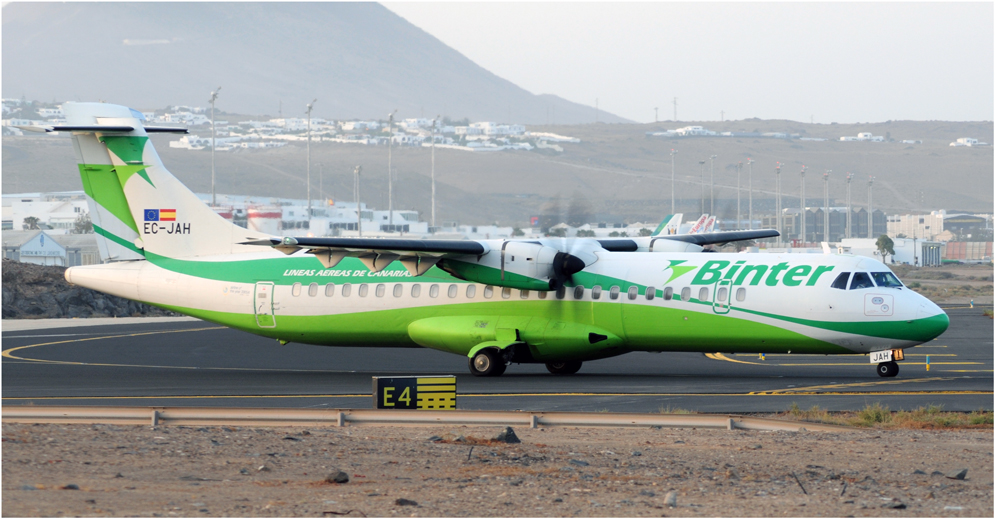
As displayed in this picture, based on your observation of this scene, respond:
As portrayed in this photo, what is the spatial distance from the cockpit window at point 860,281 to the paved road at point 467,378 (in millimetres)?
2189

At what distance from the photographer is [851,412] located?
18.1 metres

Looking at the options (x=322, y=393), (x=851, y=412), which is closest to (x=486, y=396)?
(x=322, y=393)

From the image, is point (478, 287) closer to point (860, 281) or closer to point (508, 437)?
point (860, 281)

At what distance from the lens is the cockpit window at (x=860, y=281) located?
23516 millimetres

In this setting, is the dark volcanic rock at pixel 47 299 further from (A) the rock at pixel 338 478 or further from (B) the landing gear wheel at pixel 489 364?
(A) the rock at pixel 338 478

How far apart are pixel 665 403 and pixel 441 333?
821 cm

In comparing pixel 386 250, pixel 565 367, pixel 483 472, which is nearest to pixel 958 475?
pixel 483 472

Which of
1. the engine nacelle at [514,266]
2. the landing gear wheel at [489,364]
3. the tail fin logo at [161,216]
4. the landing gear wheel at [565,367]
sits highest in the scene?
the tail fin logo at [161,216]

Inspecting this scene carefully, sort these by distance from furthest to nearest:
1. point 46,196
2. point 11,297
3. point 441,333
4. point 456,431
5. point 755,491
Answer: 1. point 46,196
2. point 11,297
3. point 441,333
4. point 456,431
5. point 755,491

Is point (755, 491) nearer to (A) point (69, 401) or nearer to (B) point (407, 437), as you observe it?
(B) point (407, 437)

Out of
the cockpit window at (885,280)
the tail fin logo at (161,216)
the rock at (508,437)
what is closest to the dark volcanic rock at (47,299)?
the tail fin logo at (161,216)

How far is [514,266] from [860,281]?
8.19 m

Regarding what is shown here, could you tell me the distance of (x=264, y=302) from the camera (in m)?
27.2

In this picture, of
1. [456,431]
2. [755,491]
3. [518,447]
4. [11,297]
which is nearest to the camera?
[755,491]
